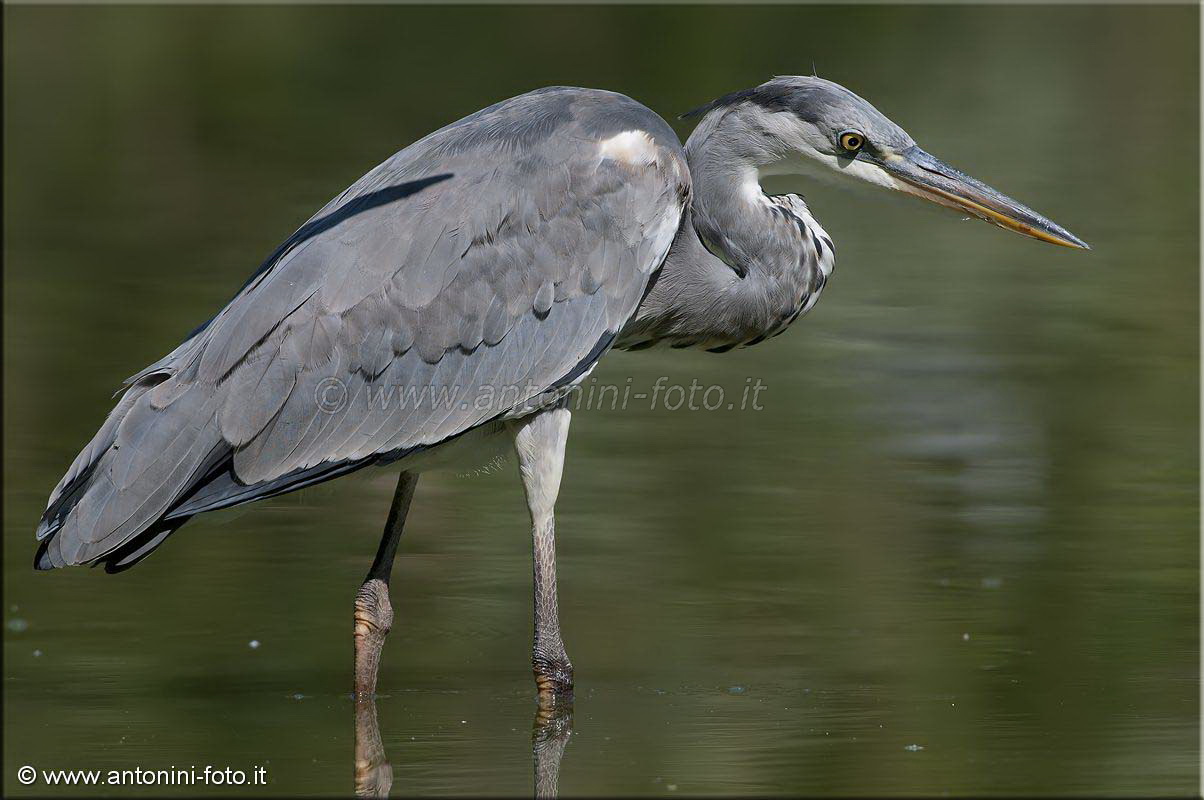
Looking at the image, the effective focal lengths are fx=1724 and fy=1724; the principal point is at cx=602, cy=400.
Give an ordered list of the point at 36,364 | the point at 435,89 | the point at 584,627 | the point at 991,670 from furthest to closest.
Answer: the point at 435,89 < the point at 36,364 < the point at 584,627 < the point at 991,670

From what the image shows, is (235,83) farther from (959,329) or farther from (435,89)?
(959,329)

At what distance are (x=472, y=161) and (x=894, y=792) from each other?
2143 millimetres

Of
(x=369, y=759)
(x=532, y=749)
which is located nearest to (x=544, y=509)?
(x=532, y=749)

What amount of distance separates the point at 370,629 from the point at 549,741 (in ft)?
2.52

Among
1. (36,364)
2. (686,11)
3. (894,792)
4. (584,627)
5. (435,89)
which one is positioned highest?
(686,11)

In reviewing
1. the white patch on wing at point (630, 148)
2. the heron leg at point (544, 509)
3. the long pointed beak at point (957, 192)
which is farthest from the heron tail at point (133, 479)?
the long pointed beak at point (957, 192)

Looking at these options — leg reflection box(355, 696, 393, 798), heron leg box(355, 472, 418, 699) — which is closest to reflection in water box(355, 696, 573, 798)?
leg reflection box(355, 696, 393, 798)

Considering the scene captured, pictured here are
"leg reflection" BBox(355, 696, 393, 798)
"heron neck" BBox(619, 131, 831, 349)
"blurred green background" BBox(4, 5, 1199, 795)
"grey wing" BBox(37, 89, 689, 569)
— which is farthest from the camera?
"heron neck" BBox(619, 131, 831, 349)

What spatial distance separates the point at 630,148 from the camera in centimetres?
504

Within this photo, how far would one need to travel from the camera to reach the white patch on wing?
502 cm

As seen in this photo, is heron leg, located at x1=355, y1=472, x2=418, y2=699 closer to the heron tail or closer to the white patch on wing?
the heron tail

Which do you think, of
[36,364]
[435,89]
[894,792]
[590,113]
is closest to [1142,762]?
[894,792]

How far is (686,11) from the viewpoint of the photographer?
1562 cm

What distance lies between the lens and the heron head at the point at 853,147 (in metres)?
5.21
